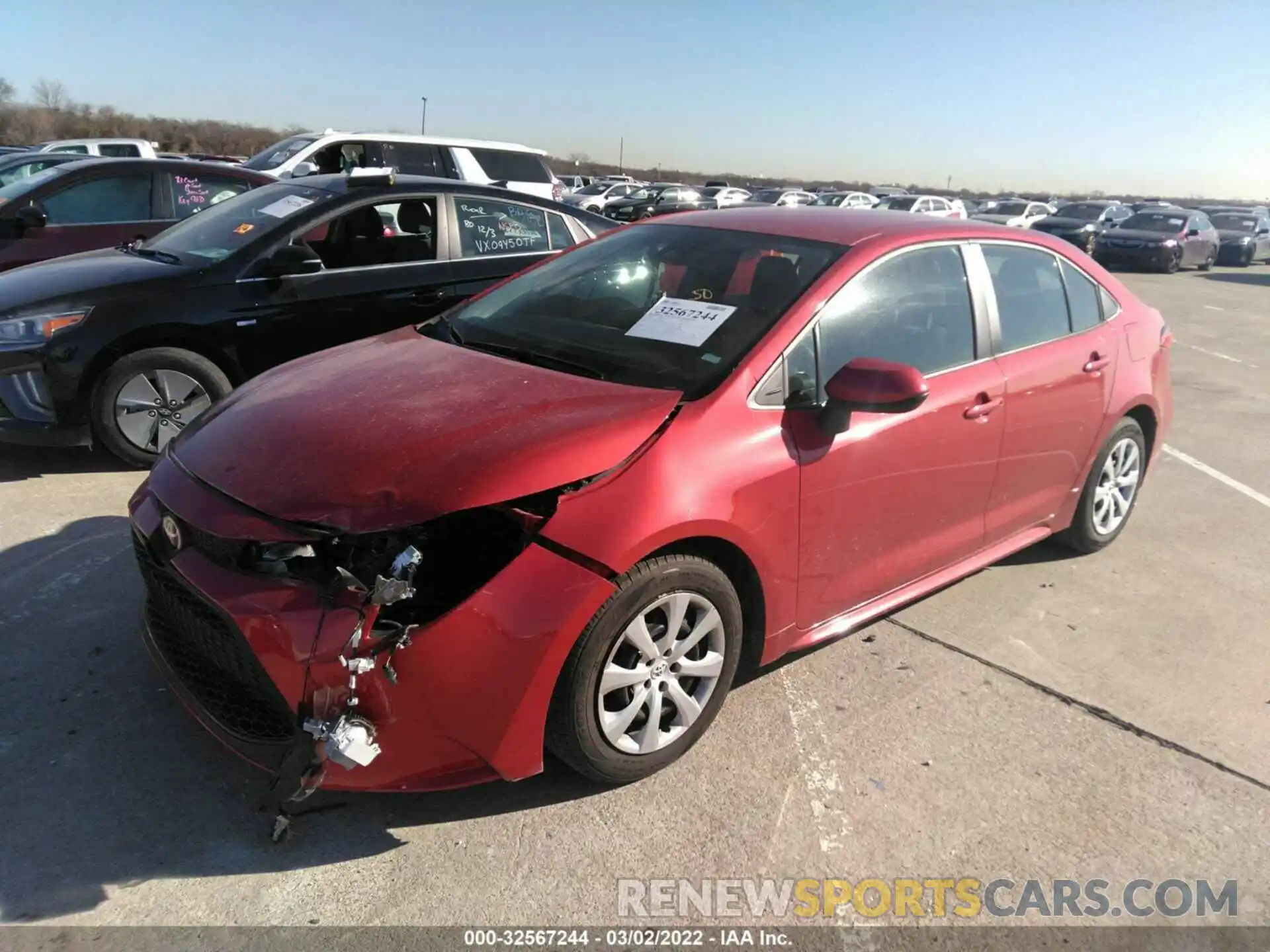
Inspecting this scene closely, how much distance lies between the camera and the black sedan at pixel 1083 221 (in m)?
24.1

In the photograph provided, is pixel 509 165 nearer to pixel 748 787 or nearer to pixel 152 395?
pixel 152 395

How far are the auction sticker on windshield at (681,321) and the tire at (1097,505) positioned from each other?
7.48 feet

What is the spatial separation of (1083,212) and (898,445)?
2844cm

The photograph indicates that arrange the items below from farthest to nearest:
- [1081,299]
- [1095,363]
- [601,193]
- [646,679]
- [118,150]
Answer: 1. [601,193]
2. [118,150]
3. [1081,299]
4. [1095,363]
5. [646,679]

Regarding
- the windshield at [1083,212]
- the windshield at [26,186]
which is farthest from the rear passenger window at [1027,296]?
the windshield at [1083,212]

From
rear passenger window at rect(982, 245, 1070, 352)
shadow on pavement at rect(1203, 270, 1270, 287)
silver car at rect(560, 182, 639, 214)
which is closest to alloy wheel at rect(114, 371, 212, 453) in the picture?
rear passenger window at rect(982, 245, 1070, 352)

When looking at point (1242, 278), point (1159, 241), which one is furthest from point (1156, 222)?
point (1242, 278)

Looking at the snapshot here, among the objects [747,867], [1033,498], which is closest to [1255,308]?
[1033,498]

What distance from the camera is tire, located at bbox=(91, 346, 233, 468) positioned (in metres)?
4.77

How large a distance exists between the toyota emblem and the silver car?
23.2 metres

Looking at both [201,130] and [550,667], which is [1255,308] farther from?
[201,130]

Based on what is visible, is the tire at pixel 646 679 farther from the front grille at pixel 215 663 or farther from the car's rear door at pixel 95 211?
the car's rear door at pixel 95 211

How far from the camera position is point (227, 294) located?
5.02 metres

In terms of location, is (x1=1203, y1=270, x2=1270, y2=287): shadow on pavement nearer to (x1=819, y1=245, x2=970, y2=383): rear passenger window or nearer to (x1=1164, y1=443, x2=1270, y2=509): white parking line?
(x1=1164, y1=443, x2=1270, y2=509): white parking line
